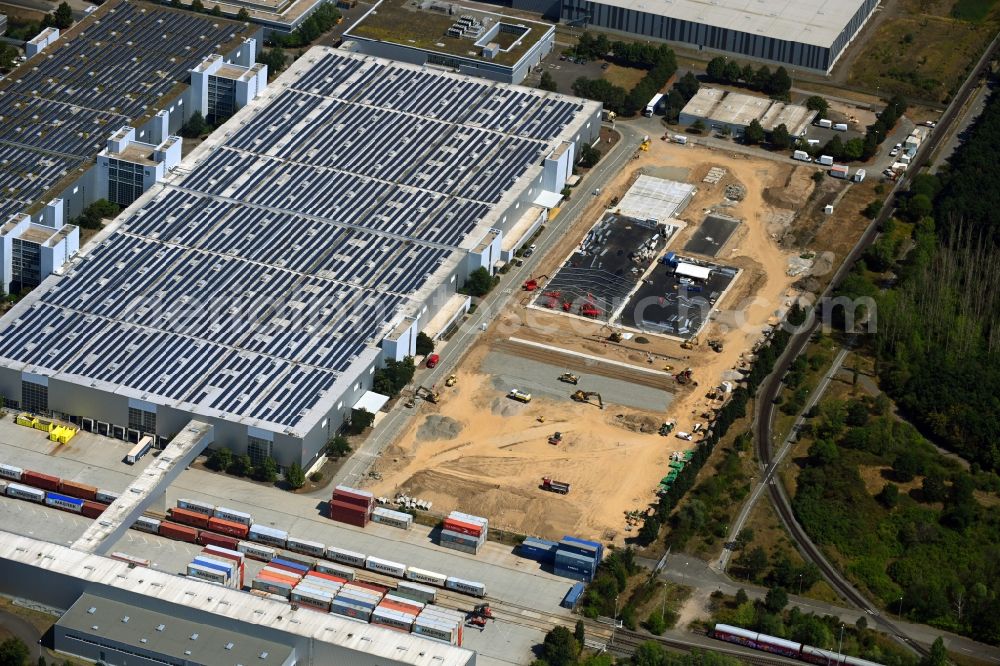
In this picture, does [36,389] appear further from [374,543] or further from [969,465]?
[969,465]

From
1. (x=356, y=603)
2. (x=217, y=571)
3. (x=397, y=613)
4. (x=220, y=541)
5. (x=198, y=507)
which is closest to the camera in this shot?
(x=397, y=613)

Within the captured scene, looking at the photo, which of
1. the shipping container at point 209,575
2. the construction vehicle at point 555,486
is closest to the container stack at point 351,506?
the shipping container at point 209,575

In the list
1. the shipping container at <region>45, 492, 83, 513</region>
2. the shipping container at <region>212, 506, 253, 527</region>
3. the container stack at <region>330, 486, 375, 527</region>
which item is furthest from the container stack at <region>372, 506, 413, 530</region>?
the shipping container at <region>45, 492, 83, 513</region>

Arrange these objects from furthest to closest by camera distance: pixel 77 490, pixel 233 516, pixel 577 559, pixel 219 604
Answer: pixel 77 490 → pixel 233 516 → pixel 577 559 → pixel 219 604

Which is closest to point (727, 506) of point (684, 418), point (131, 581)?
point (684, 418)

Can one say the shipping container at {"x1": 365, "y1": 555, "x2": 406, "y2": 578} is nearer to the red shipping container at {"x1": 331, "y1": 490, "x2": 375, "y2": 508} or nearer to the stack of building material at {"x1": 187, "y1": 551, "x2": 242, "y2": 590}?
the red shipping container at {"x1": 331, "y1": 490, "x2": 375, "y2": 508}

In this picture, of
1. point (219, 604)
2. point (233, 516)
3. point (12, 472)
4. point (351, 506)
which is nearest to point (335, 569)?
point (351, 506)

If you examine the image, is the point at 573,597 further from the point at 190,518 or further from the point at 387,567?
the point at 190,518

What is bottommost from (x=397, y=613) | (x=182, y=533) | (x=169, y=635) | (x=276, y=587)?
(x=182, y=533)
